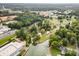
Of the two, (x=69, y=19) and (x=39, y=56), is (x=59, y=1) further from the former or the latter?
(x=39, y=56)

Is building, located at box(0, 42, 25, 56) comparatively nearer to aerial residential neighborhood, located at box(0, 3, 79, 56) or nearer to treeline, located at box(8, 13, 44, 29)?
aerial residential neighborhood, located at box(0, 3, 79, 56)

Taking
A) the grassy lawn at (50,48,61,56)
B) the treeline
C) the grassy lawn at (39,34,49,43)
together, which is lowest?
the grassy lawn at (50,48,61,56)

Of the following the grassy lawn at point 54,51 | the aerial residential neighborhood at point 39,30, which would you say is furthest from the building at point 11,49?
the grassy lawn at point 54,51

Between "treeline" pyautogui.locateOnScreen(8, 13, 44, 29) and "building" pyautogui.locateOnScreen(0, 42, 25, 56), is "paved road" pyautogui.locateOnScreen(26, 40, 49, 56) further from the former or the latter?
"treeline" pyautogui.locateOnScreen(8, 13, 44, 29)

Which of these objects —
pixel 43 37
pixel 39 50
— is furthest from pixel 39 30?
pixel 39 50

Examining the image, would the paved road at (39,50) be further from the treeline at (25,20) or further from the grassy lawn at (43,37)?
the treeline at (25,20)

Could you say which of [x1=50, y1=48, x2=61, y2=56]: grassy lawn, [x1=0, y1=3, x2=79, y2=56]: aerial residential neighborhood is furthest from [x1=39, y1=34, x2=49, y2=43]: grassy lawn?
[x1=50, y1=48, x2=61, y2=56]: grassy lawn

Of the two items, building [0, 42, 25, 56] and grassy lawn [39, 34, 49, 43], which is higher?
grassy lawn [39, 34, 49, 43]

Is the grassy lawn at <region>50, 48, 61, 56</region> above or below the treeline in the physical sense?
below
